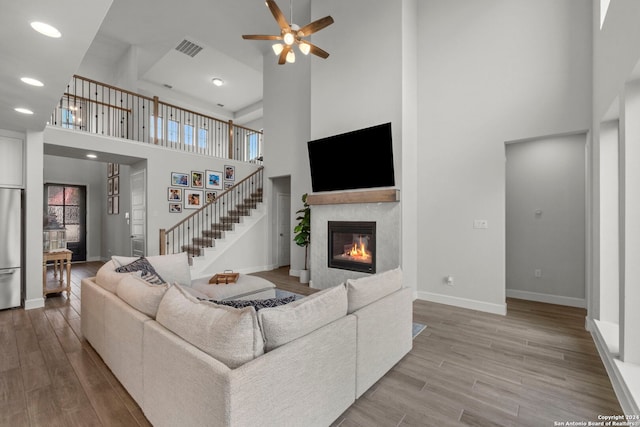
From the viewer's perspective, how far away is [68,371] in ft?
7.63

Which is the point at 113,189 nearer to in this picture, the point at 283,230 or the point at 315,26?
the point at 283,230

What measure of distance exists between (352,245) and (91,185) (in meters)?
8.25

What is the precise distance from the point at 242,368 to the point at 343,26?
5.29 metres

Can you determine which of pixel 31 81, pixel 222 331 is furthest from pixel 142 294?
pixel 31 81

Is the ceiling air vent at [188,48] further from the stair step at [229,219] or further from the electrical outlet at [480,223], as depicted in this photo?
the electrical outlet at [480,223]

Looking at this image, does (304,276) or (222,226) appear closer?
(304,276)

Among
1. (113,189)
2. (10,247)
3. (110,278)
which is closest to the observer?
(110,278)

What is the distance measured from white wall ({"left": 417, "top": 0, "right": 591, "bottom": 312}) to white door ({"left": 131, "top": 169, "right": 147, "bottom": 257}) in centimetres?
542

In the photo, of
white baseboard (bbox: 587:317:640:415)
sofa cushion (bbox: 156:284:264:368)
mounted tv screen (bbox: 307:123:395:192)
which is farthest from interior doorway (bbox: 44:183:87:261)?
white baseboard (bbox: 587:317:640:415)

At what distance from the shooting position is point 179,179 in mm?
6348

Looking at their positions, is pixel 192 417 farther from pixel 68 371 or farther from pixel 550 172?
pixel 550 172

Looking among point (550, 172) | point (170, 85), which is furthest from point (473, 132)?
point (170, 85)

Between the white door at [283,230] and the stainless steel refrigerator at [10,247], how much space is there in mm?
4465

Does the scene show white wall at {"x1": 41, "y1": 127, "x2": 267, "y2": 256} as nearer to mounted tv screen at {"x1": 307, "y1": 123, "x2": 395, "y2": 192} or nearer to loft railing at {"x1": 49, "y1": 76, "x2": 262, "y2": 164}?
loft railing at {"x1": 49, "y1": 76, "x2": 262, "y2": 164}
